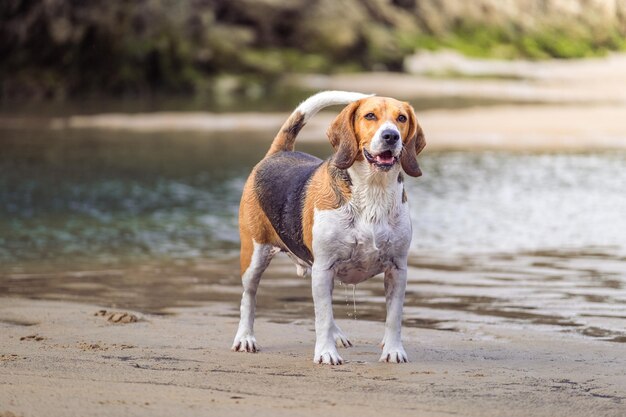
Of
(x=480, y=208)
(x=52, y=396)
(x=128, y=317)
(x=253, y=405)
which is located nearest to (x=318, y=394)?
(x=253, y=405)

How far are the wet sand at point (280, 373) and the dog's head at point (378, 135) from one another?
3.63ft

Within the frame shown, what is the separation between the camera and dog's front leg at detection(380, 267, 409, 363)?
22.4 ft

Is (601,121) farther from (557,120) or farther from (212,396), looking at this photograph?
(212,396)

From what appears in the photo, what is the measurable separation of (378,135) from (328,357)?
1.24 m

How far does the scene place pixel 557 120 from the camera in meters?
30.8

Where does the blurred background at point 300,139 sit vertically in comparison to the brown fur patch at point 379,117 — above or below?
below

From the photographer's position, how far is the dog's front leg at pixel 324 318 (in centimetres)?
674

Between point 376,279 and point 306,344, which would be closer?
point 306,344

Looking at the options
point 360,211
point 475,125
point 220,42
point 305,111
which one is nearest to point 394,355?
point 360,211

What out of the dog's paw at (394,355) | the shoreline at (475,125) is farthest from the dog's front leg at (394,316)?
the shoreline at (475,125)

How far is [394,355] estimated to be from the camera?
6812 mm

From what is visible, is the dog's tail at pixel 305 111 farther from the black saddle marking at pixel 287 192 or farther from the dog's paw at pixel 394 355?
the dog's paw at pixel 394 355

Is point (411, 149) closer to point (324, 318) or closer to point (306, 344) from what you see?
point (324, 318)

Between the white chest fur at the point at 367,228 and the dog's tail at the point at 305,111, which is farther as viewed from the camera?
the dog's tail at the point at 305,111
